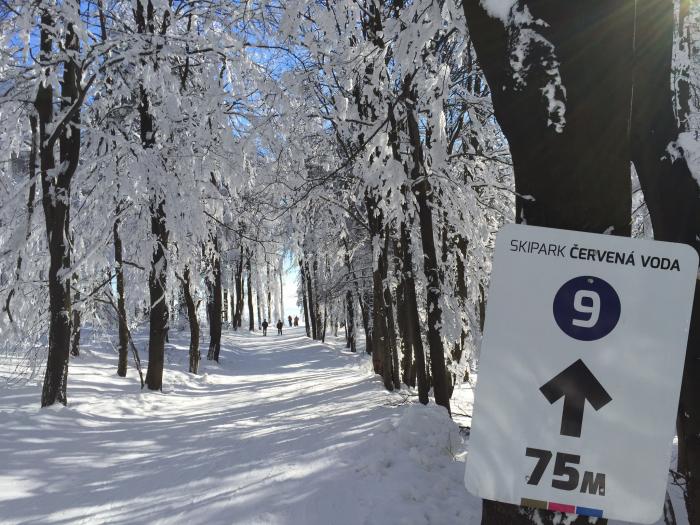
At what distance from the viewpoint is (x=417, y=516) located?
449 cm

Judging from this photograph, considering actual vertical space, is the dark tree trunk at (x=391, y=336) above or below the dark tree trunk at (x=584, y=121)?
below

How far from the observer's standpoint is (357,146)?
421 inches

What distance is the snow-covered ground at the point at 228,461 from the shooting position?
15.4ft

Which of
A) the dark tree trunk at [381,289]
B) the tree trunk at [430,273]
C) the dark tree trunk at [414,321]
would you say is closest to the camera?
the tree trunk at [430,273]

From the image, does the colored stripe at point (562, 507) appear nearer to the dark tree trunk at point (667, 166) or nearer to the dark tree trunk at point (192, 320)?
the dark tree trunk at point (667, 166)

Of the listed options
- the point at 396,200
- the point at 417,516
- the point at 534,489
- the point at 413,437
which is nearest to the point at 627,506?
the point at 534,489

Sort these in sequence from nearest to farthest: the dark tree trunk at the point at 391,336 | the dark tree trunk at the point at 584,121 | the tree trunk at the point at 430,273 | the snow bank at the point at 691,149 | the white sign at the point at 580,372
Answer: the white sign at the point at 580,372, the dark tree trunk at the point at 584,121, the snow bank at the point at 691,149, the tree trunk at the point at 430,273, the dark tree trunk at the point at 391,336

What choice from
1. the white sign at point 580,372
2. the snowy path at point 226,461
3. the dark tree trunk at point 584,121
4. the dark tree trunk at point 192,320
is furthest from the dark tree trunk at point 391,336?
the white sign at point 580,372

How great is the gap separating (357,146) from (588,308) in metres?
9.67

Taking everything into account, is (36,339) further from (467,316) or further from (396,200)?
(467,316)

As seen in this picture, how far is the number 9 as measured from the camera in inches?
54.0

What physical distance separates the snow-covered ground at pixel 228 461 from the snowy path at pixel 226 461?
0.7 inches

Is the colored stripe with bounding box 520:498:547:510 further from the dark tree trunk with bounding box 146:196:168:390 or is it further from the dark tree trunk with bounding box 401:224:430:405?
the dark tree trunk with bounding box 146:196:168:390

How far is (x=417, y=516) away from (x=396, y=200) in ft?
15.4
